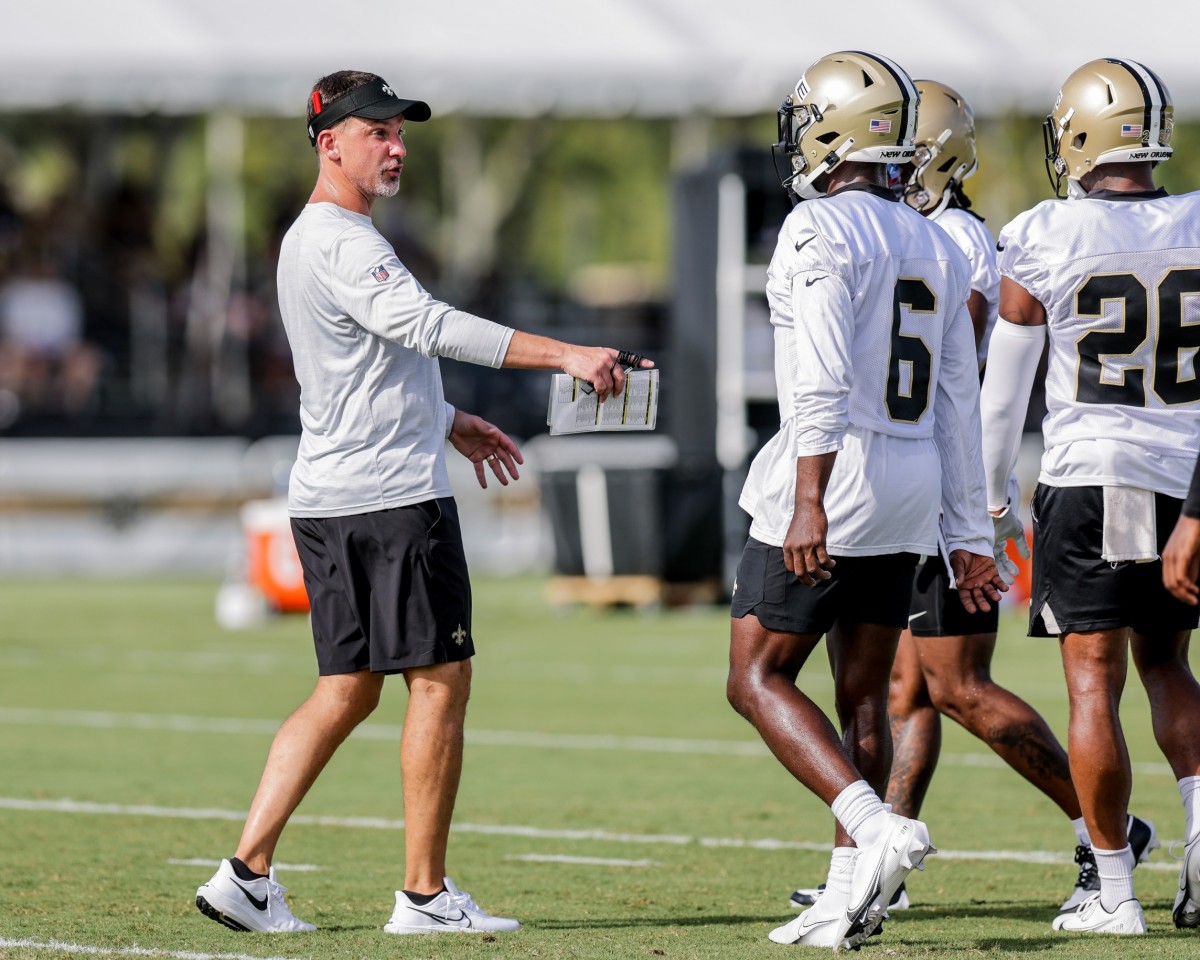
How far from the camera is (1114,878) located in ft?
19.3

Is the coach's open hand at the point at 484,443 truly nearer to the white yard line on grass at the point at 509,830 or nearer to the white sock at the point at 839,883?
the white sock at the point at 839,883

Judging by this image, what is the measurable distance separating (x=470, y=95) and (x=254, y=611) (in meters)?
8.37

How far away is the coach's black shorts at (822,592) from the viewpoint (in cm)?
566

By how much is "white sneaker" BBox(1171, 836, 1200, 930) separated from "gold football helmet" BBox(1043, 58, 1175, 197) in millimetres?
1848

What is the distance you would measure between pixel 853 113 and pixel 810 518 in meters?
1.12

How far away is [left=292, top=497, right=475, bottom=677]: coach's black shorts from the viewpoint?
591 cm

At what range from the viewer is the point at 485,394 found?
23.8 m

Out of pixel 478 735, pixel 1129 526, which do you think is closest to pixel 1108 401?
pixel 1129 526

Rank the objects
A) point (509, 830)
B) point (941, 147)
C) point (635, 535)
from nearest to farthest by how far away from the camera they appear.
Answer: point (941, 147) < point (509, 830) < point (635, 535)

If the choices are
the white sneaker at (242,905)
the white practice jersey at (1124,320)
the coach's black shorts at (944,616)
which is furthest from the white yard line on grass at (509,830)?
the white sneaker at (242,905)

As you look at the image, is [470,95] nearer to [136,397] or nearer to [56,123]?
[136,397]

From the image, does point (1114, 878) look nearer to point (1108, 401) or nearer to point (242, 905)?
point (1108, 401)

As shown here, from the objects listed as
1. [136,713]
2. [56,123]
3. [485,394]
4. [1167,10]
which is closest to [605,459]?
[485,394]

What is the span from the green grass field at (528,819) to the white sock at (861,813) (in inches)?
13.8
